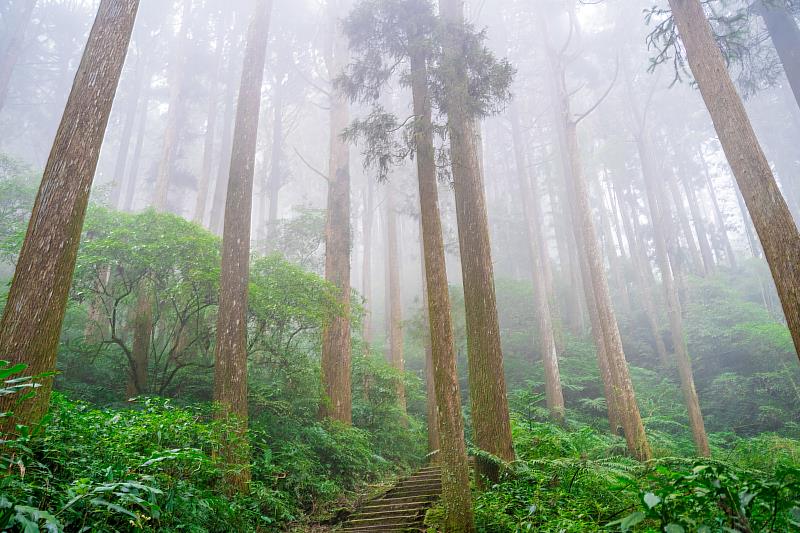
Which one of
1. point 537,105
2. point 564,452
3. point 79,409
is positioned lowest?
point 564,452

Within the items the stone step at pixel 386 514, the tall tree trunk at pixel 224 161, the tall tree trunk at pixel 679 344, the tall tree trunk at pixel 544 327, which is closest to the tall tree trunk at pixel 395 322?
the tall tree trunk at pixel 544 327

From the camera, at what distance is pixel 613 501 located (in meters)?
4.56

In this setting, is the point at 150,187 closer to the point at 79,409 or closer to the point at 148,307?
the point at 148,307

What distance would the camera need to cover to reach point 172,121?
19359 mm

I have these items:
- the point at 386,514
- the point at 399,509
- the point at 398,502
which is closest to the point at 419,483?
the point at 398,502

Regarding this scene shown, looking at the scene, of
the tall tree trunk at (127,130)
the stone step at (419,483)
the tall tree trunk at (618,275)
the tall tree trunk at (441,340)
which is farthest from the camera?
the tall tree trunk at (618,275)

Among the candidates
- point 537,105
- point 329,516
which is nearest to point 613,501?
point 329,516

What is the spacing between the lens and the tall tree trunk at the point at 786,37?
825cm

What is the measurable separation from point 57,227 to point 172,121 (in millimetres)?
17364

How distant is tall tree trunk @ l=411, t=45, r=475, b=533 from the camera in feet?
15.6

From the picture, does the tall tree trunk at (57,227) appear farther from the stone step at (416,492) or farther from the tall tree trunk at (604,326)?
the tall tree trunk at (604,326)

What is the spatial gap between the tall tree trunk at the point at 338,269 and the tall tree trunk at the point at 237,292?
6.52 ft

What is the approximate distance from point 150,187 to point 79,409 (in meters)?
23.0

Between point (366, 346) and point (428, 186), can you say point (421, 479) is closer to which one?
point (428, 186)
